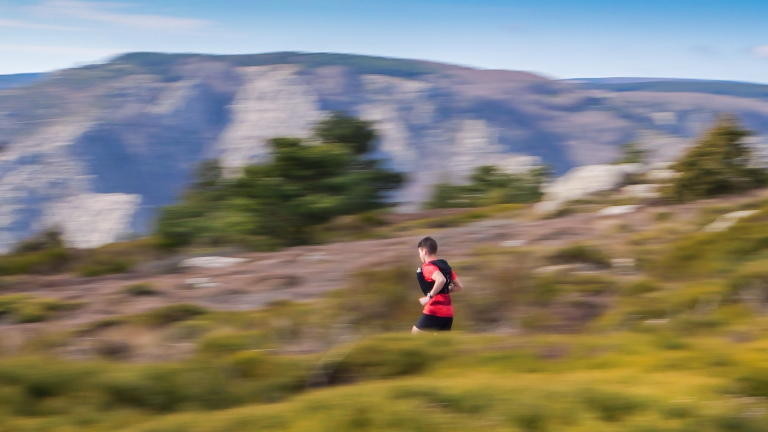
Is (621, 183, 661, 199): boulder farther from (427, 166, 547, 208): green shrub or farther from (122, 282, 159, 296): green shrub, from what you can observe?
(122, 282, 159, 296): green shrub

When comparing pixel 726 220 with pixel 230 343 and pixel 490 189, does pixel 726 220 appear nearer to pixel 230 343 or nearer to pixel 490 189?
pixel 230 343

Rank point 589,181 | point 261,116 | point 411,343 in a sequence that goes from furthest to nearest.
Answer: point 261,116, point 589,181, point 411,343

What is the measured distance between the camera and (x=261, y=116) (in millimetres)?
84938

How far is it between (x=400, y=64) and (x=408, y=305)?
89315 millimetres

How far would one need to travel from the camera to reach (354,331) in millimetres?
6543

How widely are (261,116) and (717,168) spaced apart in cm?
7486

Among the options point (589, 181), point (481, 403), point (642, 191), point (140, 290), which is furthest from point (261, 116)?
point (481, 403)

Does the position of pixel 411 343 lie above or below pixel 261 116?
below

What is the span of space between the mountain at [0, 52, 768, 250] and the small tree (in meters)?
46.0

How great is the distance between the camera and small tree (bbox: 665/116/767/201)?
45.6 ft

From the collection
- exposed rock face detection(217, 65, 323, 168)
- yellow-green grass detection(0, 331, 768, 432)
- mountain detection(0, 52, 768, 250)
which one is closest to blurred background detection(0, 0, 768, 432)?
yellow-green grass detection(0, 331, 768, 432)

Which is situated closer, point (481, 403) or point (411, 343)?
point (481, 403)

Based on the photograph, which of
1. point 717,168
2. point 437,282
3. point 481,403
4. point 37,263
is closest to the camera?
point 481,403

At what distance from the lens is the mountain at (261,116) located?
65000 mm
